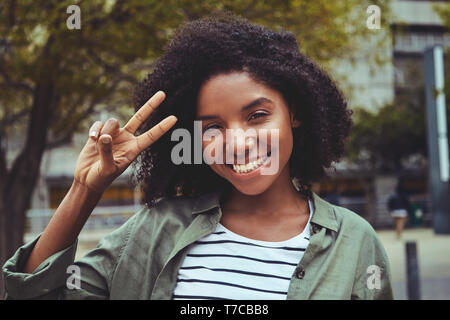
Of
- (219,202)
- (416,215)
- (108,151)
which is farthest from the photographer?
(416,215)

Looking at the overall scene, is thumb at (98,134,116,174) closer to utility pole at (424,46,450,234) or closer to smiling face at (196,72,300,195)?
smiling face at (196,72,300,195)

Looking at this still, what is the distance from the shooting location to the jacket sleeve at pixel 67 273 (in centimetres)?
157

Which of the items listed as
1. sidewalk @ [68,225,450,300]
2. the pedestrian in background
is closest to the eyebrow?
sidewalk @ [68,225,450,300]

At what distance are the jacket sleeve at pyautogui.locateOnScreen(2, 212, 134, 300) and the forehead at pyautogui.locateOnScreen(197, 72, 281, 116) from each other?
1.55 ft

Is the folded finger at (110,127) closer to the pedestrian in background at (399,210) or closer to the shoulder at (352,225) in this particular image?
the shoulder at (352,225)

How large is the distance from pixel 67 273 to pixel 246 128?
671 mm

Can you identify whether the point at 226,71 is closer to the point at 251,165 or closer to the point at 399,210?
the point at 251,165

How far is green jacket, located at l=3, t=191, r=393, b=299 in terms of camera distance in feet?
5.23

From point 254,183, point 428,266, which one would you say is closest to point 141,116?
point 254,183

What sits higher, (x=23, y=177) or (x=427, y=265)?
(x=23, y=177)

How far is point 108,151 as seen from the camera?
1553 millimetres

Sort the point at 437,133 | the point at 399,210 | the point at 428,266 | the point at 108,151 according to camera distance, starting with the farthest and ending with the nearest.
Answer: the point at 399,210 < the point at 437,133 < the point at 428,266 < the point at 108,151
